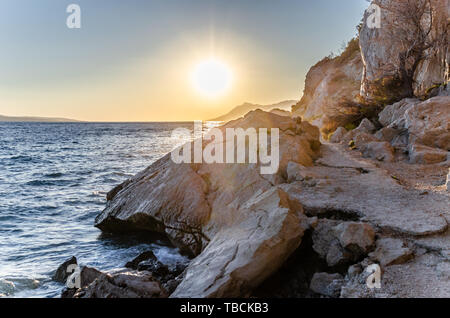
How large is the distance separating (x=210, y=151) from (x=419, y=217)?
6576 mm

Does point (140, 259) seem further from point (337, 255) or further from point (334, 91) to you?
point (334, 91)

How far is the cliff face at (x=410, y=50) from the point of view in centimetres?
1733

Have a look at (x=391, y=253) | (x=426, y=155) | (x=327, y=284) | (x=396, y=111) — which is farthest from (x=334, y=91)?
(x=327, y=284)

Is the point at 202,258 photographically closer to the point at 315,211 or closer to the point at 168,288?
the point at 168,288

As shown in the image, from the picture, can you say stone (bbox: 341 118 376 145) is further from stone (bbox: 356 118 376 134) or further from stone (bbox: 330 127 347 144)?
stone (bbox: 330 127 347 144)

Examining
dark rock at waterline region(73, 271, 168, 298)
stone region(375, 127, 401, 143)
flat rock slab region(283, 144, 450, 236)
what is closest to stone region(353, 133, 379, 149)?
stone region(375, 127, 401, 143)

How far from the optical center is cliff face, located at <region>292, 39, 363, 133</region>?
21656mm

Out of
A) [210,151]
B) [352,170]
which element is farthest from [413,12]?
[210,151]

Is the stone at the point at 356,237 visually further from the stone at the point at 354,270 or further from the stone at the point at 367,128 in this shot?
the stone at the point at 367,128

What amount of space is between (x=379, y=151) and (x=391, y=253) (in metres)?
7.99

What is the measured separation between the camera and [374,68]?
2273cm

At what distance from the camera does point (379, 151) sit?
40.7ft

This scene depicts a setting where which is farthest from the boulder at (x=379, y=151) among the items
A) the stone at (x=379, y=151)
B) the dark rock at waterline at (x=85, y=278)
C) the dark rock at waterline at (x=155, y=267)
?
the dark rock at waterline at (x=85, y=278)
